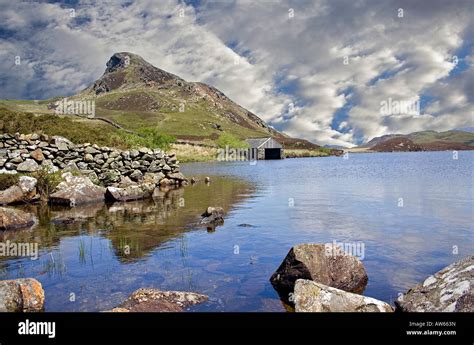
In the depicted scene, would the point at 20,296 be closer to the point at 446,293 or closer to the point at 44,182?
the point at 446,293

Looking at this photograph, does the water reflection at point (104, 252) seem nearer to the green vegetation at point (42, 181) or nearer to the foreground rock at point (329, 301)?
the green vegetation at point (42, 181)

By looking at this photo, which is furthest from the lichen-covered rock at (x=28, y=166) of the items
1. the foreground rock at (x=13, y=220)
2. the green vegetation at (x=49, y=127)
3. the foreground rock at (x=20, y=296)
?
the foreground rock at (x=20, y=296)

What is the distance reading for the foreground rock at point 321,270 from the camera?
33.2ft

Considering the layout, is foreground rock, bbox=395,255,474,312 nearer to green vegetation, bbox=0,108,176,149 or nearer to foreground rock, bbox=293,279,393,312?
foreground rock, bbox=293,279,393,312

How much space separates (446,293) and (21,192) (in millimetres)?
24874

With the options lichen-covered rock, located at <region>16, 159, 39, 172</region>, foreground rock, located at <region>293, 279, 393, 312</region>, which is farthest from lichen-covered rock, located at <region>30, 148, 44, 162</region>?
foreground rock, located at <region>293, 279, 393, 312</region>

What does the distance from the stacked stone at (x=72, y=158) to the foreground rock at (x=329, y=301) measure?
25010mm

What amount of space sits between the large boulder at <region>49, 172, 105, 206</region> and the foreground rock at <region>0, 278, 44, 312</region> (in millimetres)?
17251

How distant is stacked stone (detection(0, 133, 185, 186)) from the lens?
1118 inches

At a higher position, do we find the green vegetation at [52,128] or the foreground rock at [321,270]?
the green vegetation at [52,128]

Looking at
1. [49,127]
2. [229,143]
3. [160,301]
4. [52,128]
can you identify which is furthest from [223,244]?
[229,143]
